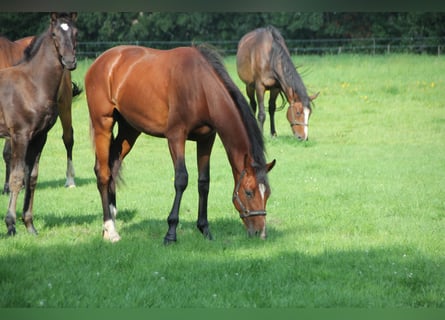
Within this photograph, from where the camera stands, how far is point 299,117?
14.8m

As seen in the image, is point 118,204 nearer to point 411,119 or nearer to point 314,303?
point 314,303

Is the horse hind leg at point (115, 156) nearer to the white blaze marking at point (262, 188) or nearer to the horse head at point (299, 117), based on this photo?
the white blaze marking at point (262, 188)

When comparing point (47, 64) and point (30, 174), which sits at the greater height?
point (47, 64)

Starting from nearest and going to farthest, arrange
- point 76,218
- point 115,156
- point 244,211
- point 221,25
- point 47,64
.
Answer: point 244,211, point 47,64, point 115,156, point 76,218, point 221,25

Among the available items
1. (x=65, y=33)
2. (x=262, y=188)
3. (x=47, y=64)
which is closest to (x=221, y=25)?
(x=47, y=64)

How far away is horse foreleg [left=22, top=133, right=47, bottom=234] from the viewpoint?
290 inches

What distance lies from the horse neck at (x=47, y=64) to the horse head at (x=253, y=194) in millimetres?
2142

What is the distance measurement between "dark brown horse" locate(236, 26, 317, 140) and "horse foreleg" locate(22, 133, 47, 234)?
7881 millimetres

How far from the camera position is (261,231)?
6.72 meters

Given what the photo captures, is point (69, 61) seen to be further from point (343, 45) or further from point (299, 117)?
point (343, 45)

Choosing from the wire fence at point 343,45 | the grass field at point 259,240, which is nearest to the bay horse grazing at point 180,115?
the grass field at point 259,240

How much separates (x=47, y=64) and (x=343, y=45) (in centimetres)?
1516

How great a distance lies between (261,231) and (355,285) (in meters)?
1.44

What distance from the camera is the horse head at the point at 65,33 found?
6.61m
